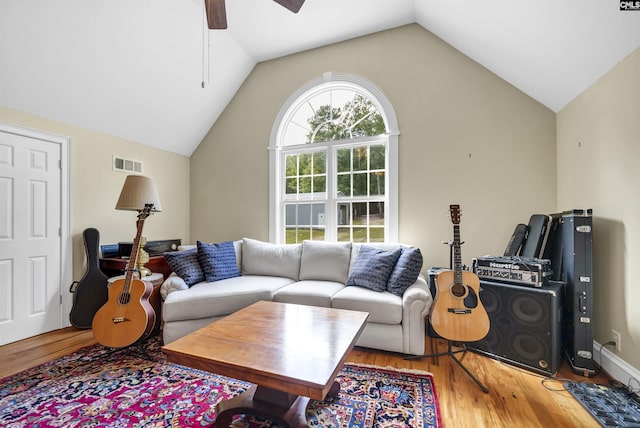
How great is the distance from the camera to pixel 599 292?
7.11ft

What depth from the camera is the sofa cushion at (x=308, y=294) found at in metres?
2.54

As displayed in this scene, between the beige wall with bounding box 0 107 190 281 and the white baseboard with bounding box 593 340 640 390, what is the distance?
4.82 metres

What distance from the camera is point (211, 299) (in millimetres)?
2523

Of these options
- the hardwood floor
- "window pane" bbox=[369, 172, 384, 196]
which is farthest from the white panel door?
"window pane" bbox=[369, 172, 384, 196]

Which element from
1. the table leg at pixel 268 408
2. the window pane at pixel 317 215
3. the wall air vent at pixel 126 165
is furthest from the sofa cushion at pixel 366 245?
the wall air vent at pixel 126 165

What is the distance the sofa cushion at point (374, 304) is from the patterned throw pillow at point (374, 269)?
122 mm

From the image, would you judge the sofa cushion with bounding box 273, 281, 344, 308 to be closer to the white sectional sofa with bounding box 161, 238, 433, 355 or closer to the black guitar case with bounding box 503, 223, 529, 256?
the white sectional sofa with bounding box 161, 238, 433, 355

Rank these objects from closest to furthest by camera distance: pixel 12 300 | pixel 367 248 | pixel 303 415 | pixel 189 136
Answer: pixel 303 415
pixel 12 300
pixel 367 248
pixel 189 136

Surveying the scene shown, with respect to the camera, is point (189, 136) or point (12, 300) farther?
point (189, 136)

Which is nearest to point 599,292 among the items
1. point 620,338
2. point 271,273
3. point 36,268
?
point 620,338

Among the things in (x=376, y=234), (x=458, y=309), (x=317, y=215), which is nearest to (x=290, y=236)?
(x=317, y=215)

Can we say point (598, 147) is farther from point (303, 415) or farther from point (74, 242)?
point (74, 242)

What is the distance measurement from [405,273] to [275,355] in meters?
1.56

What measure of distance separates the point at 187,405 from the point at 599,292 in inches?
121
